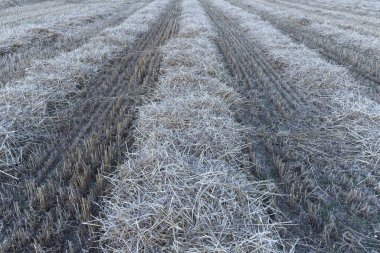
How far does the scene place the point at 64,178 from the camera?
12.2 feet

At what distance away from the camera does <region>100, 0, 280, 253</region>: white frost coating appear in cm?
280

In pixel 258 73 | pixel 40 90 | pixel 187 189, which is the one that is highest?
pixel 40 90

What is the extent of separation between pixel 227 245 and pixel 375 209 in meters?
1.70

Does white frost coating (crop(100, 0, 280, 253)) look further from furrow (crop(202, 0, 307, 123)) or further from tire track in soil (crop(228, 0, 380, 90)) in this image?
tire track in soil (crop(228, 0, 380, 90))

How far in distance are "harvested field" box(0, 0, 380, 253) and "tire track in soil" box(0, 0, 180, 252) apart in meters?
0.02

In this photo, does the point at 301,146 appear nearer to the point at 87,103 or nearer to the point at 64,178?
the point at 64,178

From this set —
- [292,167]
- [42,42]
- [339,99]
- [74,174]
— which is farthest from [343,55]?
[42,42]

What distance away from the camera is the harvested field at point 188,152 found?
2953 mm

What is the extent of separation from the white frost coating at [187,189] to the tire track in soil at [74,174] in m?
0.24

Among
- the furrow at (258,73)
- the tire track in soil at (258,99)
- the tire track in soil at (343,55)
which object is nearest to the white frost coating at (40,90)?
the tire track in soil at (258,99)

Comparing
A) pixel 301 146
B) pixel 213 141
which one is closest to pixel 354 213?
pixel 301 146

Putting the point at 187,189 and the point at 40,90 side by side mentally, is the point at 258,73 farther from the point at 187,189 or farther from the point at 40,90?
the point at 187,189

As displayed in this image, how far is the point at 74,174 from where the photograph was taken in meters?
3.69

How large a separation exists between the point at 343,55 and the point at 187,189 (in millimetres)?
7299
